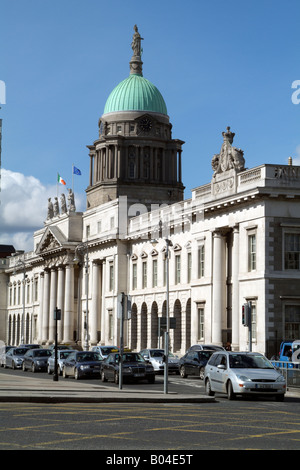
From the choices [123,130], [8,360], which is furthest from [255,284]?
[123,130]

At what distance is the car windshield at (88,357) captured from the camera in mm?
46469

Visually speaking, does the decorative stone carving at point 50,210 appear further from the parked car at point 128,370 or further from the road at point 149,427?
the road at point 149,427

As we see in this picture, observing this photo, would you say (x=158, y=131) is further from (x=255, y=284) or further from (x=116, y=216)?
(x=255, y=284)

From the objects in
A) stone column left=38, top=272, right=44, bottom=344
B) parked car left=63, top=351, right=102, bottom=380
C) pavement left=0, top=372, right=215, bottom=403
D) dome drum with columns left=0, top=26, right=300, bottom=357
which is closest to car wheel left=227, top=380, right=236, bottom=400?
pavement left=0, top=372, right=215, bottom=403

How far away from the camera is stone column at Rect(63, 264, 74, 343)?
96125mm

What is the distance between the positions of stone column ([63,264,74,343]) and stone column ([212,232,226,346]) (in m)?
36.6

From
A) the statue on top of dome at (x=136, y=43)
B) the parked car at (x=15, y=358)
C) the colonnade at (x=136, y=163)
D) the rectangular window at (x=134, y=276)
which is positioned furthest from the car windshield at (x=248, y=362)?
the statue on top of dome at (x=136, y=43)

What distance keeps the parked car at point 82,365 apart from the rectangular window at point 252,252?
1380 cm

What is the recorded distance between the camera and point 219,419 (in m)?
21.4

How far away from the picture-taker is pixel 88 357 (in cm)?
4678

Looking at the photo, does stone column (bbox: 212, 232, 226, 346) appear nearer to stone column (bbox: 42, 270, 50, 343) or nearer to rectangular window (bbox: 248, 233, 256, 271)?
rectangular window (bbox: 248, 233, 256, 271)

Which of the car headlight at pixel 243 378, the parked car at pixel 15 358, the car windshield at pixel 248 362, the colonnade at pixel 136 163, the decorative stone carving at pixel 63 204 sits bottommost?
the parked car at pixel 15 358

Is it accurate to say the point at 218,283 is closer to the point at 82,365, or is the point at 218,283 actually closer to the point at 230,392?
the point at 82,365

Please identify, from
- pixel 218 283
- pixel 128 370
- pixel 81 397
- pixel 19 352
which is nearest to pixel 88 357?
pixel 128 370
